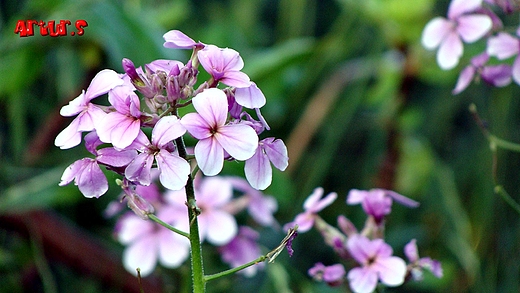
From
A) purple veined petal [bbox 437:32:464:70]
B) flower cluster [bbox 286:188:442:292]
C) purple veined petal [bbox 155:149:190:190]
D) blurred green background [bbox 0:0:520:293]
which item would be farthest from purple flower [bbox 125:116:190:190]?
blurred green background [bbox 0:0:520:293]

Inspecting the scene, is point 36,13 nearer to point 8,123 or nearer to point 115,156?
point 8,123

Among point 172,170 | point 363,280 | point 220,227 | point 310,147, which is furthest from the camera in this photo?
point 310,147

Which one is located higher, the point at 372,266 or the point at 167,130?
the point at 167,130

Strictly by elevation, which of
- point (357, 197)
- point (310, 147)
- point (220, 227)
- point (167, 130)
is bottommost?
point (310, 147)

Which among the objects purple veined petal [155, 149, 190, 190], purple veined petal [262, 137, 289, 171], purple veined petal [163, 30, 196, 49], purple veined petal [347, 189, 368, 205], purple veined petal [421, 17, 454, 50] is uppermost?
purple veined petal [163, 30, 196, 49]

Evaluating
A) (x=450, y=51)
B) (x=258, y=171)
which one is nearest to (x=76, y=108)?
(x=258, y=171)

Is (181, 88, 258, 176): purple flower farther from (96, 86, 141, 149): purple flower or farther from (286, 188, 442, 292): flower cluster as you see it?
(286, 188, 442, 292): flower cluster

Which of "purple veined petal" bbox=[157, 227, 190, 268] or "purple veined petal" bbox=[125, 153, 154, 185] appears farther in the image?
"purple veined petal" bbox=[157, 227, 190, 268]

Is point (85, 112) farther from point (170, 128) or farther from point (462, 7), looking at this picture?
point (462, 7)
